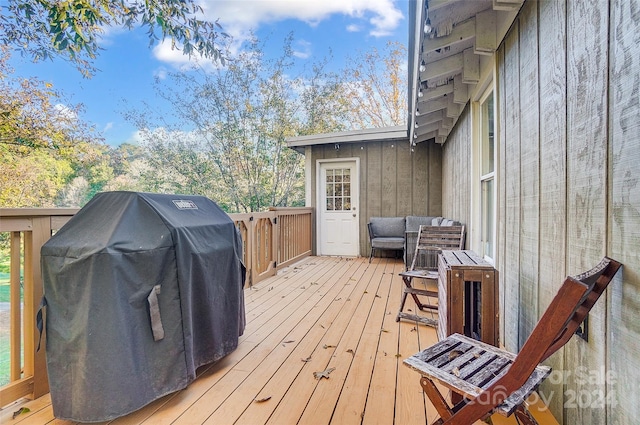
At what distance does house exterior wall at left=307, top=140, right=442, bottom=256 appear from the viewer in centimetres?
597

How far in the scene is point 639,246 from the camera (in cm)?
91

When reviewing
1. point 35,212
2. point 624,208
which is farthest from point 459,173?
point 35,212

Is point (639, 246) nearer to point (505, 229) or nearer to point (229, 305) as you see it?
point (505, 229)

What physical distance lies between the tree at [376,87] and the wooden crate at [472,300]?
9845mm

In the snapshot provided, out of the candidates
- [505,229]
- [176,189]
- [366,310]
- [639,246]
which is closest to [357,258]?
[366,310]

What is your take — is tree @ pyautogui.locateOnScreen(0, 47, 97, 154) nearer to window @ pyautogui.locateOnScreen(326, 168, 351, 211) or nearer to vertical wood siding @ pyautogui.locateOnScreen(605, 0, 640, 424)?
window @ pyautogui.locateOnScreen(326, 168, 351, 211)

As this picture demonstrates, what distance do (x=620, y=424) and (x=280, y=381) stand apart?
1503 millimetres

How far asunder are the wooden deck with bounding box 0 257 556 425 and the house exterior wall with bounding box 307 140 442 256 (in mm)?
3020

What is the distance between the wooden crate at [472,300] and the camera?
177 cm

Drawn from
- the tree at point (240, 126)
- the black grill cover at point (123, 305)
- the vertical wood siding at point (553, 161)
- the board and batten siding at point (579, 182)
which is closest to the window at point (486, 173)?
the board and batten siding at point (579, 182)

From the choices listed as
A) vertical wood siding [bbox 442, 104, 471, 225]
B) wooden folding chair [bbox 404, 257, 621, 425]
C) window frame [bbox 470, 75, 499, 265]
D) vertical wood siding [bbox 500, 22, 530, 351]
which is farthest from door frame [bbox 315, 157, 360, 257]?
wooden folding chair [bbox 404, 257, 621, 425]

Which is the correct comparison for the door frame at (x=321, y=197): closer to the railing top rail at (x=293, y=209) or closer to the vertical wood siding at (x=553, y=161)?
the railing top rail at (x=293, y=209)

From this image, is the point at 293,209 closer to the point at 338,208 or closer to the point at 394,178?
the point at 338,208

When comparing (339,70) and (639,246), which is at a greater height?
(339,70)
